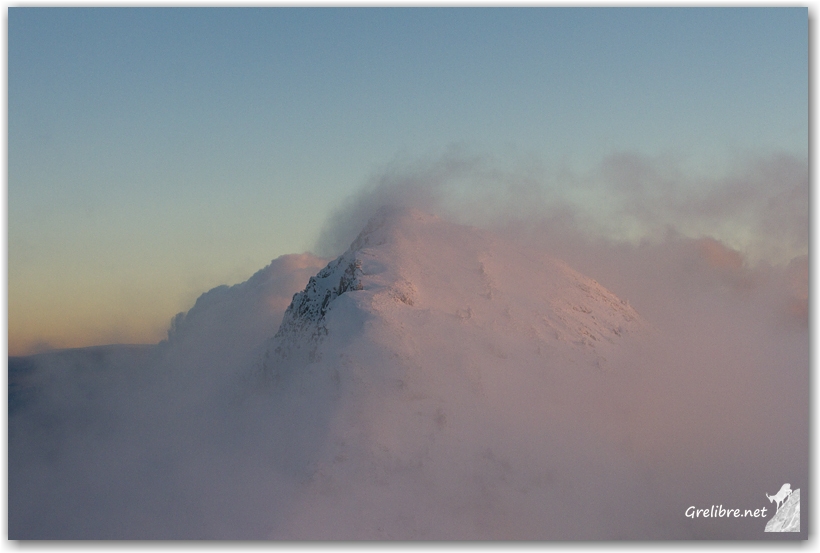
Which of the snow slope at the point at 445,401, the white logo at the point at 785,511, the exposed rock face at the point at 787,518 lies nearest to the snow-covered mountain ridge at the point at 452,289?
the snow slope at the point at 445,401

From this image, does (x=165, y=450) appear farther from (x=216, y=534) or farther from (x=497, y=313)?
(x=497, y=313)

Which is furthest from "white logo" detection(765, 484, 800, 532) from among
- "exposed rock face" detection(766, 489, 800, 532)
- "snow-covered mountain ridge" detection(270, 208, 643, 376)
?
"snow-covered mountain ridge" detection(270, 208, 643, 376)

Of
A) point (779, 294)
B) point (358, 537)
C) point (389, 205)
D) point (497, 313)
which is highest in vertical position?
point (389, 205)

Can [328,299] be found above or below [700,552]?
above

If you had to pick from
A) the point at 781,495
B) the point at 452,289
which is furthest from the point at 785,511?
the point at 452,289

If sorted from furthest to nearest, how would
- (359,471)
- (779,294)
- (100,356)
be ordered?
(100,356), (779,294), (359,471)

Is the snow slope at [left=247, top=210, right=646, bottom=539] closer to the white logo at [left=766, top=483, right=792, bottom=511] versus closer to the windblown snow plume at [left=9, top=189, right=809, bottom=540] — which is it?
the windblown snow plume at [left=9, top=189, right=809, bottom=540]

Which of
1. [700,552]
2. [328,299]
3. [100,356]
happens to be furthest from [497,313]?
[100,356]
